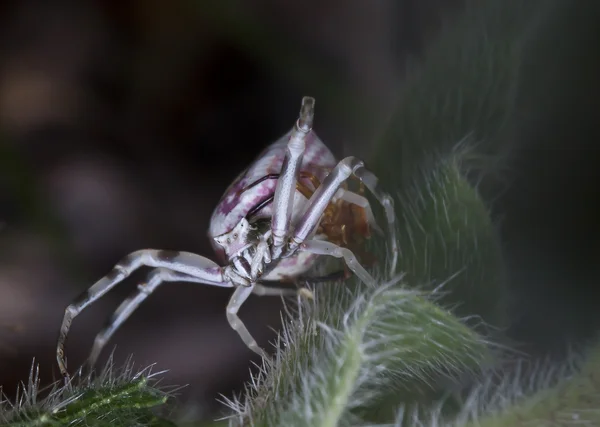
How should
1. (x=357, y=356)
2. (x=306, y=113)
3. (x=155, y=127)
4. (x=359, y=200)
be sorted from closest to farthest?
(x=357, y=356) → (x=306, y=113) → (x=359, y=200) → (x=155, y=127)

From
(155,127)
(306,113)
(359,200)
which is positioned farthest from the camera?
(155,127)

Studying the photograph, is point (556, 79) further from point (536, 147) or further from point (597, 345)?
point (597, 345)

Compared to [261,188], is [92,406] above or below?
below

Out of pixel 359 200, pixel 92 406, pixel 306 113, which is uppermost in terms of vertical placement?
pixel 306 113

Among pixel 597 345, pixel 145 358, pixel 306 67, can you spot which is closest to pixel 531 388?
pixel 597 345

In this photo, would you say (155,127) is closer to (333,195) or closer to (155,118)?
(155,118)

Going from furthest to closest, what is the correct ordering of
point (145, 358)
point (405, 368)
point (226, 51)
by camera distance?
point (226, 51), point (145, 358), point (405, 368)

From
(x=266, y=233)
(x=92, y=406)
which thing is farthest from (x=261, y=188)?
(x=92, y=406)

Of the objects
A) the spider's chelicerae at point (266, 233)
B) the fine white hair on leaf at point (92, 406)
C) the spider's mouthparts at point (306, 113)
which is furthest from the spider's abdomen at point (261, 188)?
the fine white hair on leaf at point (92, 406)

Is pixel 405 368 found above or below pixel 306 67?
below
